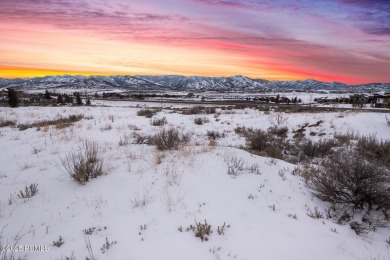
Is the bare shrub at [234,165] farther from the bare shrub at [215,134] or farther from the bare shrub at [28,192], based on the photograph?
the bare shrub at [215,134]

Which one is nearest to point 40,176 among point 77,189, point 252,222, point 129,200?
point 77,189

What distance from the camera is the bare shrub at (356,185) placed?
4434mm

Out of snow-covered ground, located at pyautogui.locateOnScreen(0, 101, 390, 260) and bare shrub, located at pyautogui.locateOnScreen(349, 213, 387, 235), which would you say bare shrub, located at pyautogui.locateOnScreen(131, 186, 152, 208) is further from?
bare shrub, located at pyautogui.locateOnScreen(349, 213, 387, 235)

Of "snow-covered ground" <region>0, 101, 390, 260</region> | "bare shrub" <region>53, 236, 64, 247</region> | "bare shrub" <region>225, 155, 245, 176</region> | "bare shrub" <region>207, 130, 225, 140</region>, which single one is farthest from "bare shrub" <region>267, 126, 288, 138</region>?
"bare shrub" <region>53, 236, 64, 247</region>

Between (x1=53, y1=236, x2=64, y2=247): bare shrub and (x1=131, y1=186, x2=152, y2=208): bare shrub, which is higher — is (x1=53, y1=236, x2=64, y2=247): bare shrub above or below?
below

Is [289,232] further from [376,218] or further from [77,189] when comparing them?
[77,189]

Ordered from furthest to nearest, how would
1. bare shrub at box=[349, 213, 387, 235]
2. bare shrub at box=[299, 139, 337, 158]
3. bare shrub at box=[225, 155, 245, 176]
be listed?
bare shrub at box=[299, 139, 337, 158] < bare shrub at box=[225, 155, 245, 176] < bare shrub at box=[349, 213, 387, 235]

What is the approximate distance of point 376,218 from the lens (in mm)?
4289

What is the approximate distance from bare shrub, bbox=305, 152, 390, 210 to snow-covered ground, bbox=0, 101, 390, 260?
34cm

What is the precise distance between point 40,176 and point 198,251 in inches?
146

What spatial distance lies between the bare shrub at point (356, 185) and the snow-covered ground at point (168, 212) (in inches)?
13.3

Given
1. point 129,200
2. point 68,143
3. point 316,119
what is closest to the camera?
point 129,200

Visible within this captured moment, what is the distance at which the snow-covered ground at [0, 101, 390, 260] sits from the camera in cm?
314

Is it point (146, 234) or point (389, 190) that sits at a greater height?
point (389, 190)
